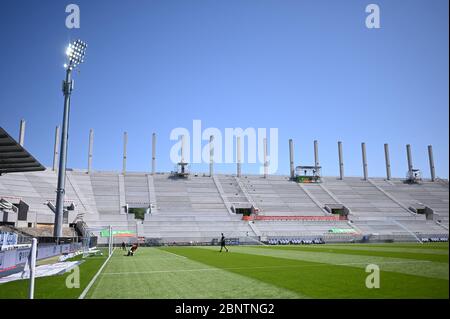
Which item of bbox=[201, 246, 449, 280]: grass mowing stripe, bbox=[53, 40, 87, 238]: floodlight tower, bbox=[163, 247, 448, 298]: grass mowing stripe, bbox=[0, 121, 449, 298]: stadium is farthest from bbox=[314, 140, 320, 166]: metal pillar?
bbox=[163, 247, 448, 298]: grass mowing stripe

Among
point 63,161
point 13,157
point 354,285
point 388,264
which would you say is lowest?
point 388,264

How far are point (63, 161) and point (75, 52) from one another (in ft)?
40.4

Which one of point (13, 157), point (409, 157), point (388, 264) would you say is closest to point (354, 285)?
point (388, 264)

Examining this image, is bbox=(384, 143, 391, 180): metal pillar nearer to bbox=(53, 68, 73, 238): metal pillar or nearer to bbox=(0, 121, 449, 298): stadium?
bbox=(0, 121, 449, 298): stadium

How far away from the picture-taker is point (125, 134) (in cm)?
8325

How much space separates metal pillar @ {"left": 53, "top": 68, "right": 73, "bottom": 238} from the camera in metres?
36.1

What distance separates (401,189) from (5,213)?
3388 inches

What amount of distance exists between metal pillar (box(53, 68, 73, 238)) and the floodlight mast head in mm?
1007

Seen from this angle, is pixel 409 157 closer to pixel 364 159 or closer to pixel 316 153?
pixel 364 159

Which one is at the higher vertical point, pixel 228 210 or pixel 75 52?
pixel 75 52

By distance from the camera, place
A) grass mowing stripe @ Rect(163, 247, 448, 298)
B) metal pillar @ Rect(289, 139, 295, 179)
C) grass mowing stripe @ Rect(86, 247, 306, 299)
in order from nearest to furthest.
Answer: grass mowing stripe @ Rect(163, 247, 448, 298), grass mowing stripe @ Rect(86, 247, 306, 299), metal pillar @ Rect(289, 139, 295, 179)

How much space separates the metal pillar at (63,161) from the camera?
36.1 m

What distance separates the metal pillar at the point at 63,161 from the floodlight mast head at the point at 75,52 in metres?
1.01

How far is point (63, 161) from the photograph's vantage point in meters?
38.0
